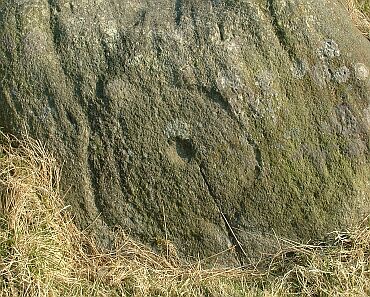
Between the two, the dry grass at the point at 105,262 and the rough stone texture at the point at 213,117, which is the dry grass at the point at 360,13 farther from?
the dry grass at the point at 105,262

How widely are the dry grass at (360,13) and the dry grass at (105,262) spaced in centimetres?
169

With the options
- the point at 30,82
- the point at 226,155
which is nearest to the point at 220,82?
the point at 226,155

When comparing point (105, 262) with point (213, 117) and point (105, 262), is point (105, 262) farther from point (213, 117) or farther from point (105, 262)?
point (213, 117)

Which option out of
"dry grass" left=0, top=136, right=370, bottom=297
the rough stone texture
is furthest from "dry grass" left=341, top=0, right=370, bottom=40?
"dry grass" left=0, top=136, right=370, bottom=297

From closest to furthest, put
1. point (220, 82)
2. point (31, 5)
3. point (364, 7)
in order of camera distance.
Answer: point (220, 82) < point (31, 5) < point (364, 7)

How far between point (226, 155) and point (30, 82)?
1140 mm

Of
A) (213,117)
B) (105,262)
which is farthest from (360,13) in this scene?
(105,262)

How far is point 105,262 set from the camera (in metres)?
3.71

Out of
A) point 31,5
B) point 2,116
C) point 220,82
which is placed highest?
point 220,82

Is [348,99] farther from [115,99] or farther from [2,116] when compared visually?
[2,116]

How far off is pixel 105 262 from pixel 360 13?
290cm

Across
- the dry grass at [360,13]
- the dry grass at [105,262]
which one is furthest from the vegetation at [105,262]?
the dry grass at [360,13]

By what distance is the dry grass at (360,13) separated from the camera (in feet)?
15.6

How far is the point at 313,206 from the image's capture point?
3.61 meters
